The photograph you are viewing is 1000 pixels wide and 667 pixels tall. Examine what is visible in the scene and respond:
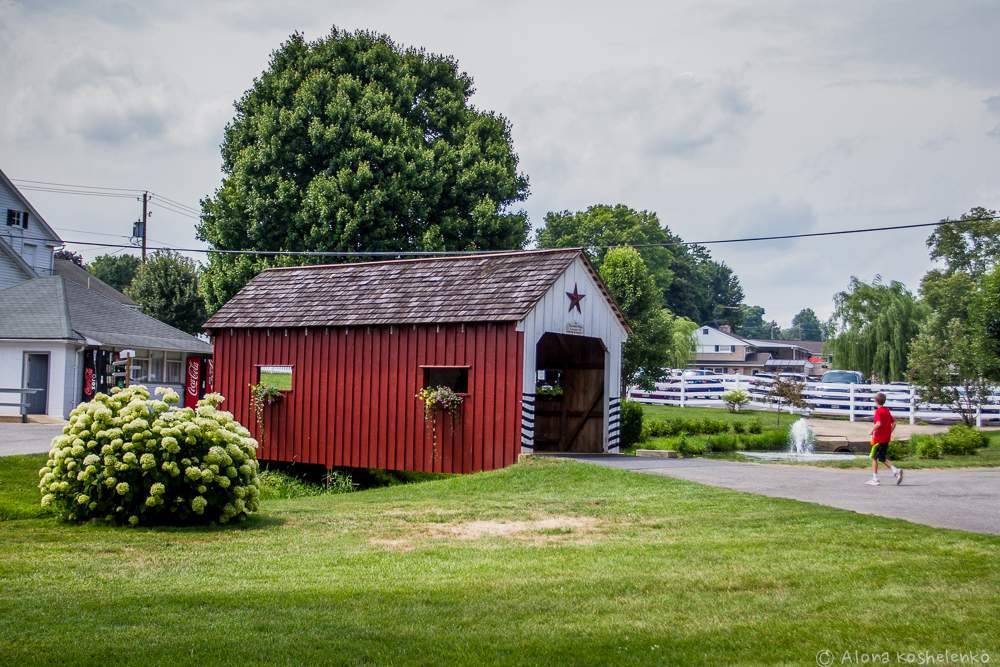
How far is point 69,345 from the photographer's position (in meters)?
31.3

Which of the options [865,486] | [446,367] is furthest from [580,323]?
[865,486]

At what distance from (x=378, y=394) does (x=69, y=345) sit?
49.6ft

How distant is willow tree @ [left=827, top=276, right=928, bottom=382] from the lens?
154ft

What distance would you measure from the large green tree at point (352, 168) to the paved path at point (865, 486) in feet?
53.5

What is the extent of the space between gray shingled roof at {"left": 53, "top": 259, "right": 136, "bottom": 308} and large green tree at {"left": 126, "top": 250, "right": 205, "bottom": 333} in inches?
150

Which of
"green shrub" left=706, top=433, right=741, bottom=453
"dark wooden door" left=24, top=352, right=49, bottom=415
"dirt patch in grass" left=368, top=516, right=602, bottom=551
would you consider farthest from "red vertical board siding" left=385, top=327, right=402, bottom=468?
"dark wooden door" left=24, top=352, right=49, bottom=415

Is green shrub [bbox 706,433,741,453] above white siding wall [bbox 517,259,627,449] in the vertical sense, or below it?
below

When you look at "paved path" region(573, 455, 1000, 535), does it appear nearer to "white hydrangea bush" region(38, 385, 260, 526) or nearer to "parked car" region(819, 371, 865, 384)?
"white hydrangea bush" region(38, 385, 260, 526)

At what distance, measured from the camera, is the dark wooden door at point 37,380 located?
31.4 meters

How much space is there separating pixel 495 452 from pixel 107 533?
9380 mm

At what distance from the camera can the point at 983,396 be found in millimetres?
31000

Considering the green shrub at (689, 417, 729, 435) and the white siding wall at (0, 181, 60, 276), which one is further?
the white siding wall at (0, 181, 60, 276)

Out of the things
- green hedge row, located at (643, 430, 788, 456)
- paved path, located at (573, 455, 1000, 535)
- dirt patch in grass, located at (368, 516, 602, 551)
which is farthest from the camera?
green hedge row, located at (643, 430, 788, 456)

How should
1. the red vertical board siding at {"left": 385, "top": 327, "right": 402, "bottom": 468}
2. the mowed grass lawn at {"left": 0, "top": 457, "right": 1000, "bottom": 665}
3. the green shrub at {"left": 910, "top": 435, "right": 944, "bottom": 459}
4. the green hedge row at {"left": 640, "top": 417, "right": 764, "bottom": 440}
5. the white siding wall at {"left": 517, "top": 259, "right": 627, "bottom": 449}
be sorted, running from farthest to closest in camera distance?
the green hedge row at {"left": 640, "top": 417, "right": 764, "bottom": 440}, the green shrub at {"left": 910, "top": 435, "right": 944, "bottom": 459}, the red vertical board siding at {"left": 385, "top": 327, "right": 402, "bottom": 468}, the white siding wall at {"left": 517, "top": 259, "right": 627, "bottom": 449}, the mowed grass lawn at {"left": 0, "top": 457, "right": 1000, "bottom": 665}
